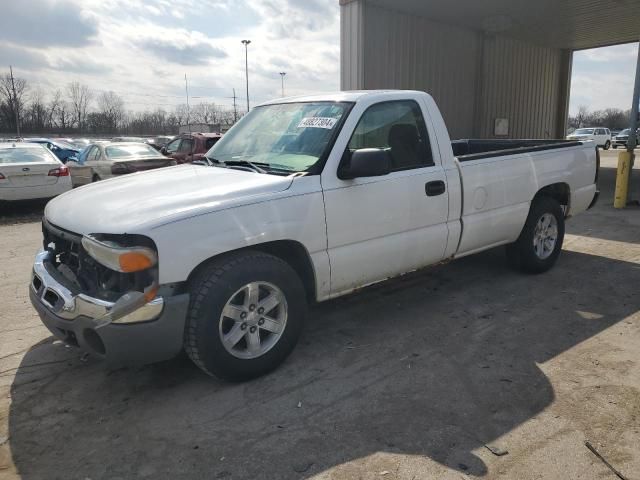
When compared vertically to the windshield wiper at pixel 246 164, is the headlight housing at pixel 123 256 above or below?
below

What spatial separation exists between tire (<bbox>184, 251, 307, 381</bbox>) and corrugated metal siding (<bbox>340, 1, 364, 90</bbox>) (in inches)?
329

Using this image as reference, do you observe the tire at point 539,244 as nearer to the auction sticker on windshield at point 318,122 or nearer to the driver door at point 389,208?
the driver door at point 389,208

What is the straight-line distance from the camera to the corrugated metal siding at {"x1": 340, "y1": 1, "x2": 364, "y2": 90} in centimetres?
1079

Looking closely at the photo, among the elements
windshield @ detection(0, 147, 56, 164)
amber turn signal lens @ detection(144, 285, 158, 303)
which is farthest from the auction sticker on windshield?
windshield @ detection(0, 147, 56, 164)

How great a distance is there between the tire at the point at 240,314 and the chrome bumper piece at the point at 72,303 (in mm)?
252

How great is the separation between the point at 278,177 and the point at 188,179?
71cm

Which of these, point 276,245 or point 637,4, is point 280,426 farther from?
point 637,4

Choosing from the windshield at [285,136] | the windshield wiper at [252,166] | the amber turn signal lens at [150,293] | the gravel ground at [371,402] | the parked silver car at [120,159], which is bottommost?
the gravel ground at [371,402]

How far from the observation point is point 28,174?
35.1ft

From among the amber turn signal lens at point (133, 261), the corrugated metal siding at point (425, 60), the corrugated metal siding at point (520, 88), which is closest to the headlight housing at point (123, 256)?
the amber turn signal lens at point (133, 261)

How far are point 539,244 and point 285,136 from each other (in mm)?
3266

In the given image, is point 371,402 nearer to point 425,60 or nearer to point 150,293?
point 150,293

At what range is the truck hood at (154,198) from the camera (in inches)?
119

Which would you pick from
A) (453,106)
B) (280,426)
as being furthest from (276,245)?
(453,106)
